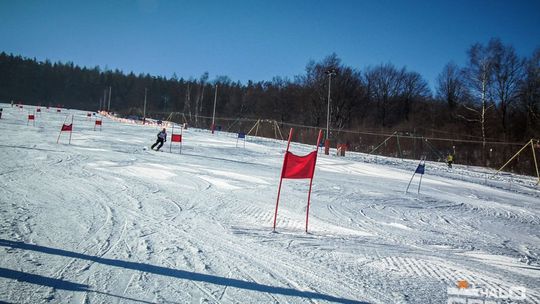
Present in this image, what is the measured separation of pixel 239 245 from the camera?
5.47 meters

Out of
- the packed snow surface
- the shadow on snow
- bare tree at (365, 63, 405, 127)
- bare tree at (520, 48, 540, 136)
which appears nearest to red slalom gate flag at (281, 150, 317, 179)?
the packed snow surface

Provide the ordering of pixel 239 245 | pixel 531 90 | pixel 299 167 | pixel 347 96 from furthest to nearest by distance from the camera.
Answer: pixel 347 96 < pixel 531 90 < pixel 299 167 < pixel 239 245

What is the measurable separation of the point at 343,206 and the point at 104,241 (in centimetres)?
662

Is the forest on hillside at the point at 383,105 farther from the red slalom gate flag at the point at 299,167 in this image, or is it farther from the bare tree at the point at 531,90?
the red slalom gate flag at the point at 299,167

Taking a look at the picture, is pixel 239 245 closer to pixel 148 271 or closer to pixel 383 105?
pixel 148 271

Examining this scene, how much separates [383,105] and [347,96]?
12.0 metres

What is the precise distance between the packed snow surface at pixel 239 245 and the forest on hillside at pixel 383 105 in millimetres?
19031

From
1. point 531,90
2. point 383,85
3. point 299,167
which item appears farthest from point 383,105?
point 299,167

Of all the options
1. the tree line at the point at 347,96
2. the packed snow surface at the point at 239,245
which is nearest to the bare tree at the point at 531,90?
the tree line at the point at 347,96

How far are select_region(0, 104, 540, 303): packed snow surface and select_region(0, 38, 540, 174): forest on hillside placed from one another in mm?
19031

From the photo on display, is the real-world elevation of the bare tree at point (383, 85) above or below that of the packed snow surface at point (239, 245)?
above

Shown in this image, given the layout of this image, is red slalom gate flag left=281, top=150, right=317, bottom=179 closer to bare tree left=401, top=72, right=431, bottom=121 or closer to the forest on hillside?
the forest on hillside

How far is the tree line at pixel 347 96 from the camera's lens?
33844mm

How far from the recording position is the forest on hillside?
33312mm
